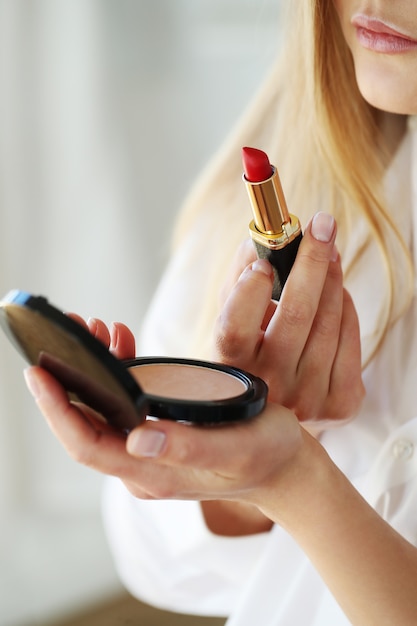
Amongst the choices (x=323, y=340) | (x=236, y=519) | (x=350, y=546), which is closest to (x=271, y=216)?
(x=323, y=340)

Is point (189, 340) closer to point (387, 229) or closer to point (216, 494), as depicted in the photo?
point (387, 229)

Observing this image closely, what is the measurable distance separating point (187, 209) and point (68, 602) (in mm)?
682

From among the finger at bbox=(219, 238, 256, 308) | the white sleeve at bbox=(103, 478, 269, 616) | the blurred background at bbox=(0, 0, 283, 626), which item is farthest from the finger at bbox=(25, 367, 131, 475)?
the blurred background at bbox=(0, 0, 283, 626)

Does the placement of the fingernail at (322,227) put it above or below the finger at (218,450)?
above

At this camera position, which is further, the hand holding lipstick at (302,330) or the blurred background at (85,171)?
the blurred background at (85,171)

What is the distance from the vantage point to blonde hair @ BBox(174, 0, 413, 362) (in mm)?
707

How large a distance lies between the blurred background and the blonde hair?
29 centimetres

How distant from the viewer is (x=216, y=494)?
0.44 meters

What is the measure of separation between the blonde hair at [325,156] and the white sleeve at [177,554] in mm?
170

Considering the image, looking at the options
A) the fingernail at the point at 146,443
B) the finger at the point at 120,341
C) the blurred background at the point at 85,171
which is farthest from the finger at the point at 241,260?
the blurred background at the point at 85,171

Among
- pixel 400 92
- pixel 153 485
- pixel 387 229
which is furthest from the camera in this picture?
pixel 387 229

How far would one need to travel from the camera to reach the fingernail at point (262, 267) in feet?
1.70

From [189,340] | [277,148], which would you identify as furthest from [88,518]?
[277,148]

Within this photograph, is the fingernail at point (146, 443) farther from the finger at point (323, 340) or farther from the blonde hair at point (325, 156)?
the blonde hair at point (325, 156)
